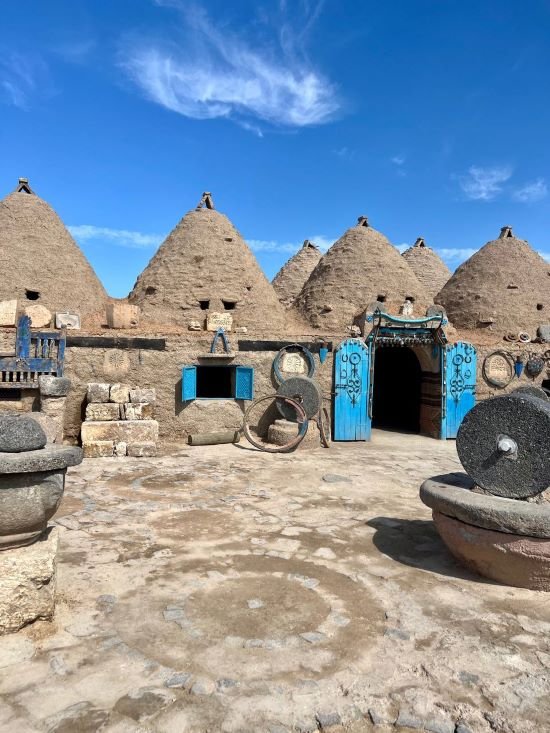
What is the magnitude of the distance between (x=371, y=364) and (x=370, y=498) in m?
5.86

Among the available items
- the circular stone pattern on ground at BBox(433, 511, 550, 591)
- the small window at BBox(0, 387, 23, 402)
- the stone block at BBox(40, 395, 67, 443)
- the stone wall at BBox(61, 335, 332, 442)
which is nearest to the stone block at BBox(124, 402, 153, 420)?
the stone wall at BBox(61, 335, 332, 442)

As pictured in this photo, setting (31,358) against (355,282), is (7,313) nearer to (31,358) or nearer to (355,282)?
(31,358)

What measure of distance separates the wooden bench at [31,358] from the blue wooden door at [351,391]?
247 inches

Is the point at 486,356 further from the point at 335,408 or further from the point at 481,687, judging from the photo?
the point at 481,687

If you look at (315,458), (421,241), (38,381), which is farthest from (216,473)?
(421,241)

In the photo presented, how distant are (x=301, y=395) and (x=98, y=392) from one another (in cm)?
438

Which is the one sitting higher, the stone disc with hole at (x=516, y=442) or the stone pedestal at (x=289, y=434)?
the stone disc with hole at (x=516, y=442)

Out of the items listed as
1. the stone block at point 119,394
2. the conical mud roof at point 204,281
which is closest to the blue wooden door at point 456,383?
the conical mud roof at point 204,281

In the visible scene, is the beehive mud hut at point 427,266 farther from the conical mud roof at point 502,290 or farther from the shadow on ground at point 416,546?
the shadow on ground at point 416,546

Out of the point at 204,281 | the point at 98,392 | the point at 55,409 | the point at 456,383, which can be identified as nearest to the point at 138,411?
the point at 98,392

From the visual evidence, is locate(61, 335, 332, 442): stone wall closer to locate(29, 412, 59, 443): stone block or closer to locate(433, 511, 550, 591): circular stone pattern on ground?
locate(29, 412, 59, 443): stone block

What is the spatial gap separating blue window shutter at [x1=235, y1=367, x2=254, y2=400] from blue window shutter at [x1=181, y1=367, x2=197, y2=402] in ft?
3.47

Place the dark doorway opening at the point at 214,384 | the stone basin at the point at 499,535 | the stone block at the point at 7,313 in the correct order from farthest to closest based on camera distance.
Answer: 1. the dark doorway opening at the point at 214,384
2. the stone block at the point at 7,313
3. the stone basin at the point at 499,535

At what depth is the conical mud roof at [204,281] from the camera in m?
14.9
